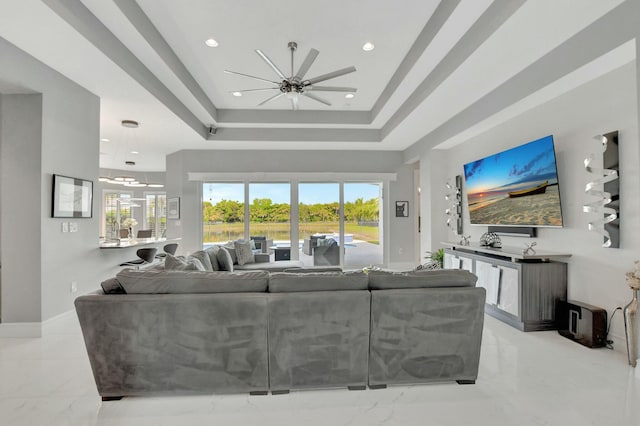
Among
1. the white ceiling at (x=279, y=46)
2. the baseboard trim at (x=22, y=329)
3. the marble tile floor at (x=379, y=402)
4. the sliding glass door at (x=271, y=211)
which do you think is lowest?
the marble tile floor at (x=379, y=402)

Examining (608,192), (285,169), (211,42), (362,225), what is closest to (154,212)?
(285,169)

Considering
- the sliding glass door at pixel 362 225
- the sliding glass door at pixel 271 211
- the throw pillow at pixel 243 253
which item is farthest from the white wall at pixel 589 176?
the sliding glass door at pixel 271 211

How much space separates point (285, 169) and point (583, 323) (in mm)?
5642

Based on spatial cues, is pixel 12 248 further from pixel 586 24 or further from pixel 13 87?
pixel 586 24

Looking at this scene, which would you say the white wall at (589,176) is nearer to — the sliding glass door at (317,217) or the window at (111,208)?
the sliding glass door at (317,217)

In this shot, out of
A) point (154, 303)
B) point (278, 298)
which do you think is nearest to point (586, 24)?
point (278, 298)

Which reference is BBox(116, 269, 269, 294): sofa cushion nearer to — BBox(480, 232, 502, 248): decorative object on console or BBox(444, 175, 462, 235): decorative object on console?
BBox(480, 232, 502, 248): decorative object on console

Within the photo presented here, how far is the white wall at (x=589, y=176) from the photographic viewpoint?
2713 mm

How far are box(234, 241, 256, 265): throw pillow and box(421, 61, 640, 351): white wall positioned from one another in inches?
154

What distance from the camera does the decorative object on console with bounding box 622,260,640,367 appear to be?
2475 mm

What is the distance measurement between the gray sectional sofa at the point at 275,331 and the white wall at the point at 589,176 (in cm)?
171

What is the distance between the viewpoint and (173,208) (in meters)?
7.07

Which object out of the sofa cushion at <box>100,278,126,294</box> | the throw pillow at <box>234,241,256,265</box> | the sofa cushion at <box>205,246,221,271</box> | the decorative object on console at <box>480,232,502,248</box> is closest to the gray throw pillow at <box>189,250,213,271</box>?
the sofa cushion at <box>205,246,221,271</box>

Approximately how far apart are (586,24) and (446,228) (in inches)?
157
